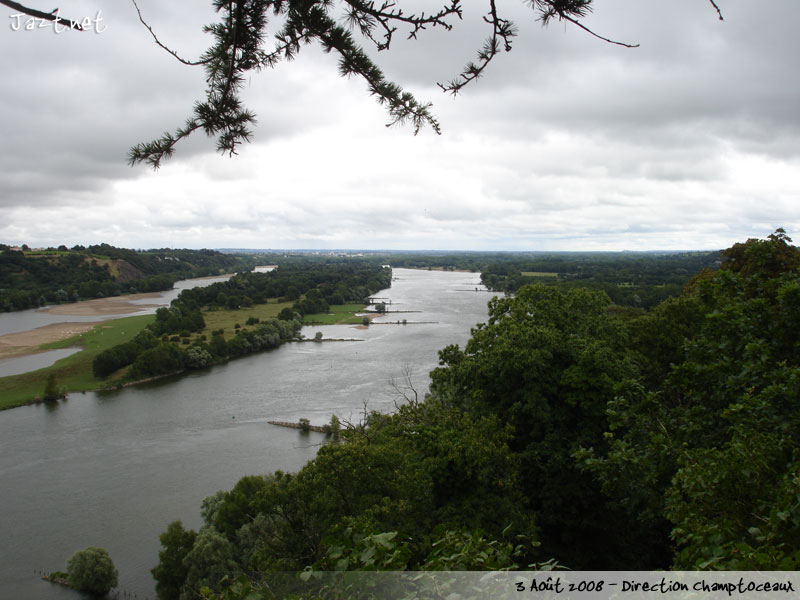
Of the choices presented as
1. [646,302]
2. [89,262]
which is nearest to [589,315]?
[646,302]

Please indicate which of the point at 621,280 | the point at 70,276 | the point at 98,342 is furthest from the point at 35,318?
the point at 621,280

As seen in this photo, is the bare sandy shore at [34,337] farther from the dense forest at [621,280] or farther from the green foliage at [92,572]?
the dense forest at [621,280]

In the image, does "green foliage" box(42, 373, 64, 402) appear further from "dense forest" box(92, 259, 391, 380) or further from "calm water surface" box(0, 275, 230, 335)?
"calm water surface" box(0, 275, 230, 335)

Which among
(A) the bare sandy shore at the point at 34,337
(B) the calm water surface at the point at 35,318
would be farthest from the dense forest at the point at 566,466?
(B) the calm water surface at the point at 35,318

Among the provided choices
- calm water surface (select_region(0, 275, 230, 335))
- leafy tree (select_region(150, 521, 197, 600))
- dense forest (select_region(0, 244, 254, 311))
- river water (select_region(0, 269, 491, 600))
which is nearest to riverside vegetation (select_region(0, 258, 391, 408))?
river water (select_region(0, 269, 491, 600))

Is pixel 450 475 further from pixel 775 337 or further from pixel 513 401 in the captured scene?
pixel 775 337

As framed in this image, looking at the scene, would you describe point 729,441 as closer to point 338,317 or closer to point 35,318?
point 338,317
